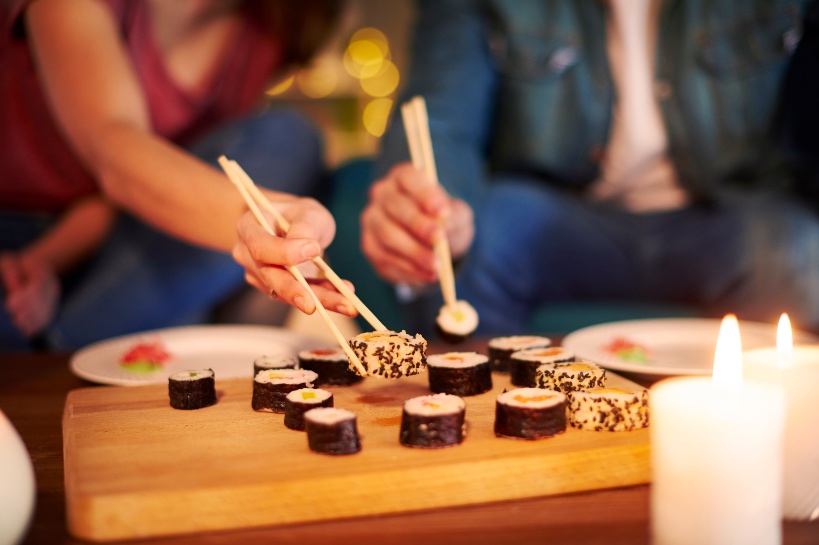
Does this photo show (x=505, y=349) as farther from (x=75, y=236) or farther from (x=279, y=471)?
(x=75, y=236)

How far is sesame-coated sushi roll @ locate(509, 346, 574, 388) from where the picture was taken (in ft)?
3.67

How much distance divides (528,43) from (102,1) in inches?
52.0

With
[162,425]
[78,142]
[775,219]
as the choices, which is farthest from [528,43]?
[162,425]

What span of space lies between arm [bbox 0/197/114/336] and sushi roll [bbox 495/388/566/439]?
59.6 inches

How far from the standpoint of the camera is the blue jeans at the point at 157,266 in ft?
6.87

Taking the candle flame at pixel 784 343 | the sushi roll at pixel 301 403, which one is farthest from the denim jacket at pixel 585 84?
the candle flame at pixel 784 343

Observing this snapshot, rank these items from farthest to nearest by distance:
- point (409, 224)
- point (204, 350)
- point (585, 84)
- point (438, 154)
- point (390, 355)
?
1. point (585, 84)
2. point (438, 154)
3. point (204, 350)
4. point (409, 224)
5. point (390, 355)

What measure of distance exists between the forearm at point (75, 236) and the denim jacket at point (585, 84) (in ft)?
2.95

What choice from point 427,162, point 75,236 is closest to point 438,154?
point 427,162

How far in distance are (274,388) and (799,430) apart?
2.06 feet

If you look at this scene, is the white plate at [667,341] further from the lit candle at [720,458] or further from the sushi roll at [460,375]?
the lit candle at [720,458]

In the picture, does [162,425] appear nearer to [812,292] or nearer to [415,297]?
[415,297]

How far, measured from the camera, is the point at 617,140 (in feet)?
8.19

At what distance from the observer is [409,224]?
1.51m
